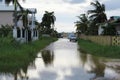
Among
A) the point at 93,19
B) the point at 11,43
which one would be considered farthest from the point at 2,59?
the point at 93,19

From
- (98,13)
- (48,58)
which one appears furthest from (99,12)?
(48,58)

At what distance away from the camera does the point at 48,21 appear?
110 m

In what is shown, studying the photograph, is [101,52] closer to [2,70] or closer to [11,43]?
[11,43]

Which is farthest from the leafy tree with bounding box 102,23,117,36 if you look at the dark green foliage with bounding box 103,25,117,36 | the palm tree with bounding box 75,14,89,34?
the palm tree with bounding box 75,14,89,34

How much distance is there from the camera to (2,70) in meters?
17.3

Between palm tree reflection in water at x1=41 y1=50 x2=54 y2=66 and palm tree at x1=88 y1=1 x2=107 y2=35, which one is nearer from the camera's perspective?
palm tree reflection in water at x1=41 y1=50 x2=54 y2=66

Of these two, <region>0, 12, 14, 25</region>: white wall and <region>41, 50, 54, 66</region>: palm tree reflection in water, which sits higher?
<region>0, 12, 14, 25</region>: white wall

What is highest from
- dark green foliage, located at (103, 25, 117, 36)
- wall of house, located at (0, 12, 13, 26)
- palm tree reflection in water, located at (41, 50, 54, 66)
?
wall of house, located at (0, 12, 13, 26)

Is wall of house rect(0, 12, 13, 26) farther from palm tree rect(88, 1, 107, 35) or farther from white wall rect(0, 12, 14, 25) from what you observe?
palm tree rect(88, 1, 107, 35)

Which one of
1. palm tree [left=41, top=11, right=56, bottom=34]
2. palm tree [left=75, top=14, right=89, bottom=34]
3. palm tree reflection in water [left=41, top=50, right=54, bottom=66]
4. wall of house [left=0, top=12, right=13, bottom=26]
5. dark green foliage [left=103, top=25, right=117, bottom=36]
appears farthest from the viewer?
palm tree [left=41, top=11, right=56, bottom=34]

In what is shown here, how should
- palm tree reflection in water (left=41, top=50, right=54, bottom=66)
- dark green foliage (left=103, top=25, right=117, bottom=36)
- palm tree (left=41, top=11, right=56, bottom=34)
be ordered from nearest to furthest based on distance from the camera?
palm tree reflection in water (left=41, top=50, right=54, bottom=66)
dark green foliage (left=103, top=25, right=117, bottom=36)
palm tree (left=41, top=11, right=56, bottom=34)

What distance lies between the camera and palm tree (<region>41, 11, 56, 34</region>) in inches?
4269

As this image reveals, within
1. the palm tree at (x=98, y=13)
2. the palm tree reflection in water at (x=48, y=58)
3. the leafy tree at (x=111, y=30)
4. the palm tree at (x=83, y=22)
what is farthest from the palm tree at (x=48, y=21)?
the palm tree reflection in water at (x=48, y=58)

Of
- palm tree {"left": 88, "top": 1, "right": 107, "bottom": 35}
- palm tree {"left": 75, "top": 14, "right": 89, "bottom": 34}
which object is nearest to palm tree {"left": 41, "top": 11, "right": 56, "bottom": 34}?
palm tree {"left": 75, "top": 14, "right": 89, "bottom": 34}
